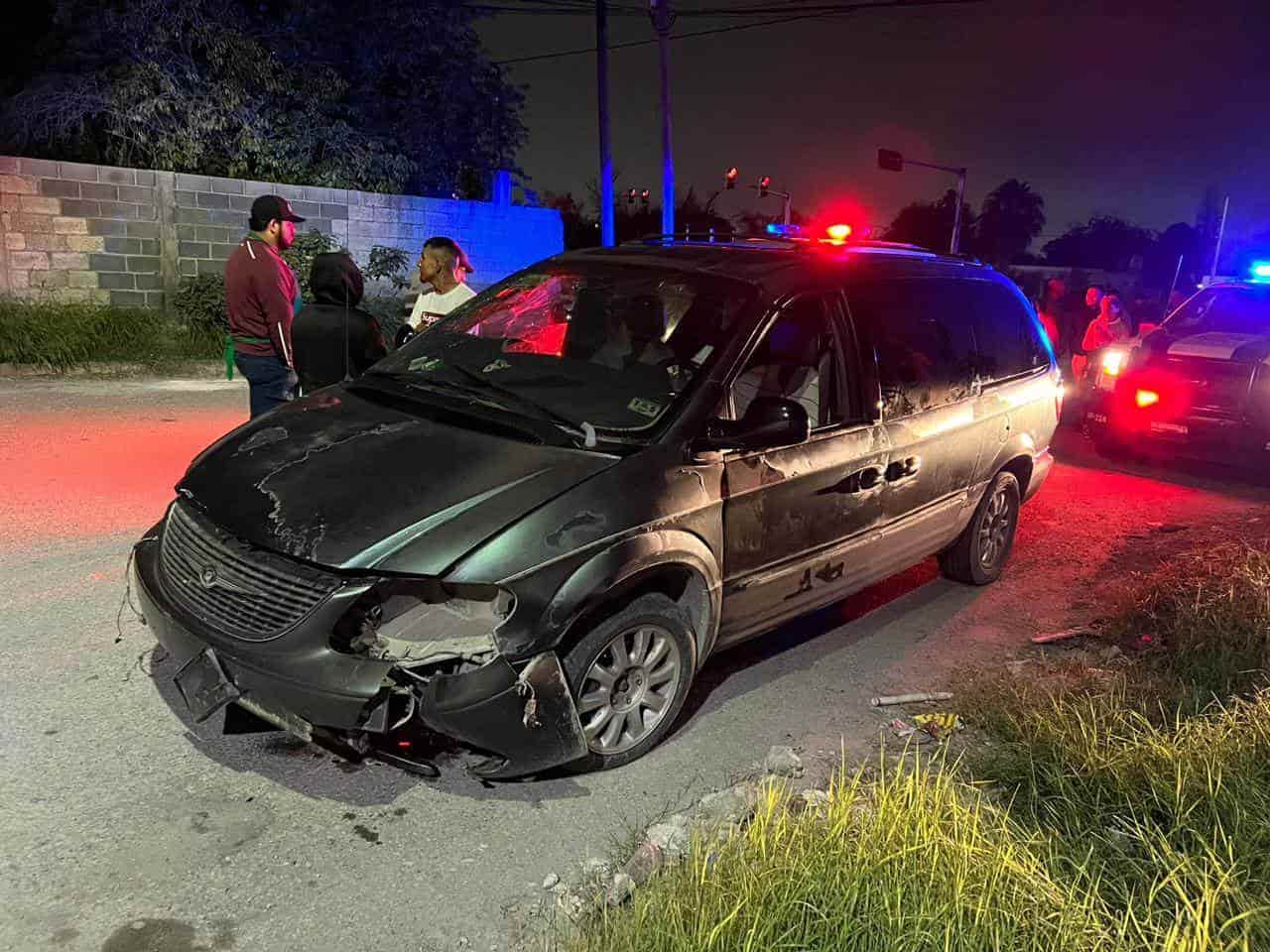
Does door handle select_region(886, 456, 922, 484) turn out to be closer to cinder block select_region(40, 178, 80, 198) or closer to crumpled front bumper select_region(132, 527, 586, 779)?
crumpled front bumper select_region(132, 527, 586, 779)

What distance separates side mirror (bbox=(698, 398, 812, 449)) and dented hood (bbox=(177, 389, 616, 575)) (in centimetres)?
47

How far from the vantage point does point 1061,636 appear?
192 inches

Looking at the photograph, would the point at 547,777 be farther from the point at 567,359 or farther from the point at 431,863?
the point at 567,359

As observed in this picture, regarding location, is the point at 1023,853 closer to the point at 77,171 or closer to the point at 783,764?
the point at 783,764

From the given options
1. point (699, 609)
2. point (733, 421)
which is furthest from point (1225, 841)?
point (733, 421)

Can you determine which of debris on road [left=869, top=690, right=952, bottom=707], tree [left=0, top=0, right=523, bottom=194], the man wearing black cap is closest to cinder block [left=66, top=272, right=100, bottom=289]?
tree [left=0, top=0, right=523, bottom=194]

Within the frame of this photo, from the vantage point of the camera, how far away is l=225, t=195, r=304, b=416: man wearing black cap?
5703 mm

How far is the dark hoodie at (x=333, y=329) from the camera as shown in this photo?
5.21 metres

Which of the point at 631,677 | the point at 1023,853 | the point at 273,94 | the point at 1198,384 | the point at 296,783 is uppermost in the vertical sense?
the point at 273,94

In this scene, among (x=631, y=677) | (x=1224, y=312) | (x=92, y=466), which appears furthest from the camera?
(x=1224, y=312)

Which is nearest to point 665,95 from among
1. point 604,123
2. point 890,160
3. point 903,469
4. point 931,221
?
point 604,123

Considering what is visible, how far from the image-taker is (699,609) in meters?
3.54

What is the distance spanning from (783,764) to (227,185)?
1282cm

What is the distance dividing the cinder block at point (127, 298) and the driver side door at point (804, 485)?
1137cm
